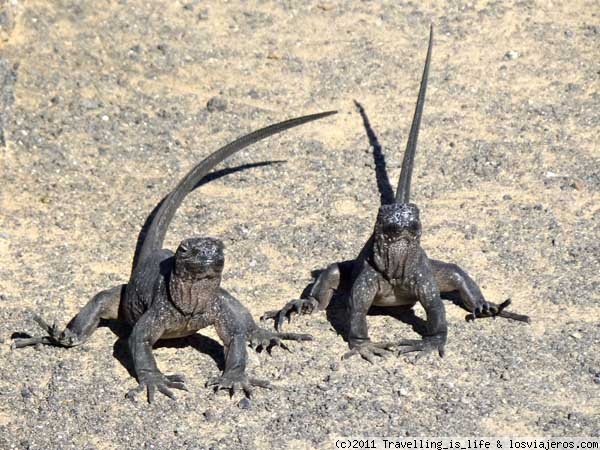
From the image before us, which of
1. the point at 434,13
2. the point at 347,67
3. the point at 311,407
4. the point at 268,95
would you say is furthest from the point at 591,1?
the point at 311,407

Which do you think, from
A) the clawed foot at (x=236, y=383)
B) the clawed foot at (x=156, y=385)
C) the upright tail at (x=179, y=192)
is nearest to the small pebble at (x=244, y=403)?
the clawed foot at (x=236, y=383)

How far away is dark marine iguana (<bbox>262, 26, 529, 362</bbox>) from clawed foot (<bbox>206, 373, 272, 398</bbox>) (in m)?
→ 0.89

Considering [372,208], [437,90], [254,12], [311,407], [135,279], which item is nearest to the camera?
[311,407]

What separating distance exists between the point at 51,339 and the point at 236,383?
1.86 metres

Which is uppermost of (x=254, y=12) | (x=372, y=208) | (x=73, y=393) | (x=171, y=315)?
(x=254, y=12)

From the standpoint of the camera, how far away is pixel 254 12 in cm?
1664

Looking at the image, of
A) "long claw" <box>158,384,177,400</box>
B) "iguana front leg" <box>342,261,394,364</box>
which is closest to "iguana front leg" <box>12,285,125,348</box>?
"long claw" <box>158,384,177,400</box>

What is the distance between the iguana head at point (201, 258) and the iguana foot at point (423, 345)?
5.90 ft

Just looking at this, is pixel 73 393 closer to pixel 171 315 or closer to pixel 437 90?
pixel 171 315

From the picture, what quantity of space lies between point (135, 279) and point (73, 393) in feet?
3.95

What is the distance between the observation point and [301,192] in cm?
1339

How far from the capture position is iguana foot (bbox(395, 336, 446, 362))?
1052cm

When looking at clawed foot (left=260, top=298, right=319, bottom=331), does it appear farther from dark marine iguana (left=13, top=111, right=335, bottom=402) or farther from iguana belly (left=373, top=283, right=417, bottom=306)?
iguana belly (left=373, top=283, right=417, bottom=306)

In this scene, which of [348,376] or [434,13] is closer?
[348,376]
